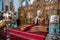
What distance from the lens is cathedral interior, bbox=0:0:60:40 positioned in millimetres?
3809

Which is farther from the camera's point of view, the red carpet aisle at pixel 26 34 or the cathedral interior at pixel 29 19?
the red carpet aisle at pixel 26 34

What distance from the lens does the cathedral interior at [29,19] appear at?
381 cm

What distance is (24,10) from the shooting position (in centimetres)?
449

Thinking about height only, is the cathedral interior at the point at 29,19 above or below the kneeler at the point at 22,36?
above

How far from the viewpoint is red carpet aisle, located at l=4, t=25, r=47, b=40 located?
3.98 m

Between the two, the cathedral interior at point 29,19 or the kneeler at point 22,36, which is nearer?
the cathedral interior at point 29,19

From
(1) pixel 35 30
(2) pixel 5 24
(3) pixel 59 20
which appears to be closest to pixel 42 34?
(1) pixel 35 30

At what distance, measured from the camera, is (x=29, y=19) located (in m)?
4.40

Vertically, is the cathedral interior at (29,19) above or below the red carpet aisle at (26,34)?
above

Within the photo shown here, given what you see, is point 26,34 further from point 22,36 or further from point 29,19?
point 29,19

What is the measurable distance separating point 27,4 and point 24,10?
20 cm

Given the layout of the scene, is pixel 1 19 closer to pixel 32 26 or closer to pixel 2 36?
pixel 2 36

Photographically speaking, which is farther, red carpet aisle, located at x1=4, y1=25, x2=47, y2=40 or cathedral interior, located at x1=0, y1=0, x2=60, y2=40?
red carpet aisle, located at x1=4, y1=25, x2=47, y2=40

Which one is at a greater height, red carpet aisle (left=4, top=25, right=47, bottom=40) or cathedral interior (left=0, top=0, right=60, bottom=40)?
cathedral interior (left=0, top=0, right=60, bottom=40)
